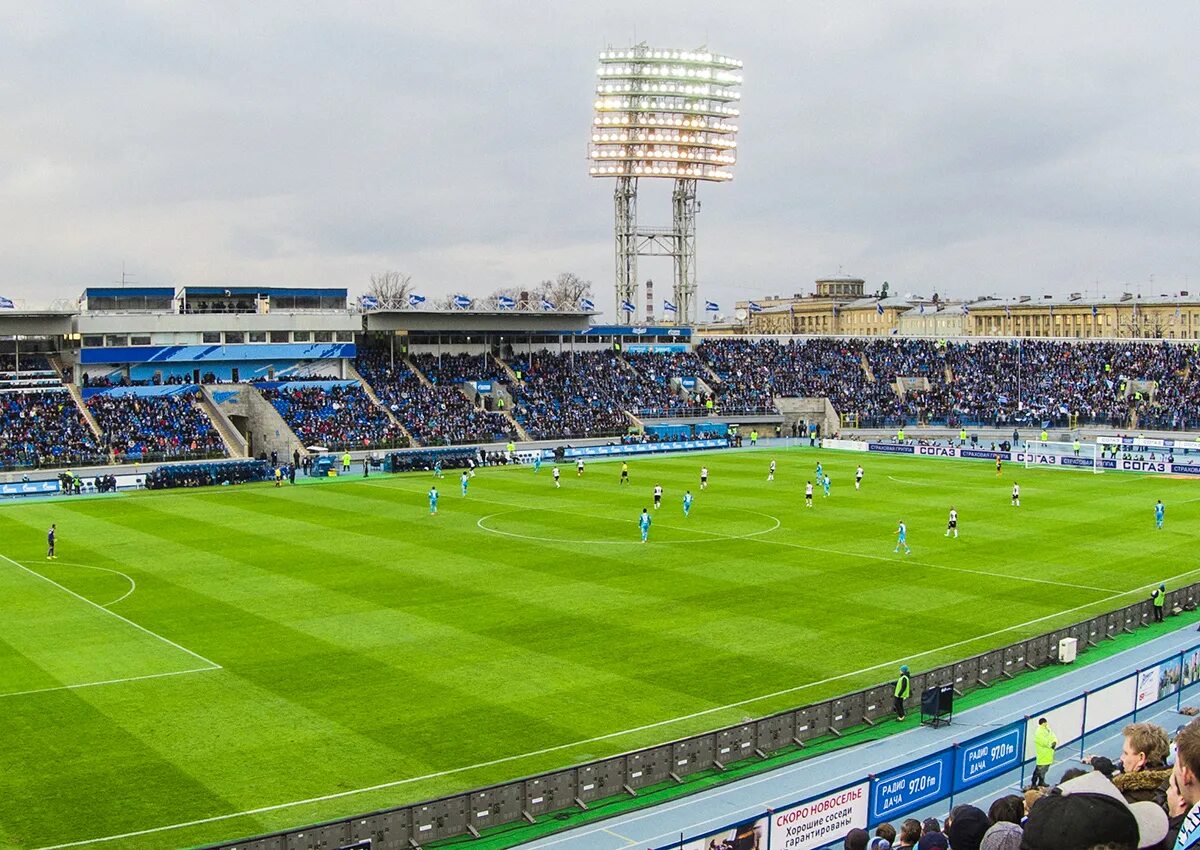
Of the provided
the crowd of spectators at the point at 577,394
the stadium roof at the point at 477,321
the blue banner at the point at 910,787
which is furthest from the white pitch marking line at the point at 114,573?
the stadium roof at the point at 477,321

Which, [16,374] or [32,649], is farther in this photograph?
[16,374]

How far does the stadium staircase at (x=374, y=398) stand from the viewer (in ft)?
265

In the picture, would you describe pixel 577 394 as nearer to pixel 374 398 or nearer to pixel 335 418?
pixel 374 398

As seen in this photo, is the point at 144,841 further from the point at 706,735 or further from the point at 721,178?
the point at 721,178

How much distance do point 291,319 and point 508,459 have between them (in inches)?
828

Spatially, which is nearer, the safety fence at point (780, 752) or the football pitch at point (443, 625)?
the safety fence at point (780, 752)

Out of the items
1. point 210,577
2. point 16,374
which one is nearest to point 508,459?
point 16,374

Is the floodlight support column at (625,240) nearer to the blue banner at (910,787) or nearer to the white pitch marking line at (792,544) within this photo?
the white pitch marking line at (792,544)

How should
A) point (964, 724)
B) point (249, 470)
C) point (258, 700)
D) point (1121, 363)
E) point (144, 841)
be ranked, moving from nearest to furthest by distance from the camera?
point (144, 841) → point (964, 724) → point (258, 700) → point (249, 470) → point (1121, 363)

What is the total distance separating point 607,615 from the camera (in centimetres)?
Answer: 3269

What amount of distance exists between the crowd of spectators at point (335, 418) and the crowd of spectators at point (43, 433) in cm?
1319

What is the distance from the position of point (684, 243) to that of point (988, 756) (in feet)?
315

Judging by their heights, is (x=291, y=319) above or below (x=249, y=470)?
above

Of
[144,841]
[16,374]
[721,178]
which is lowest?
[144,841]
